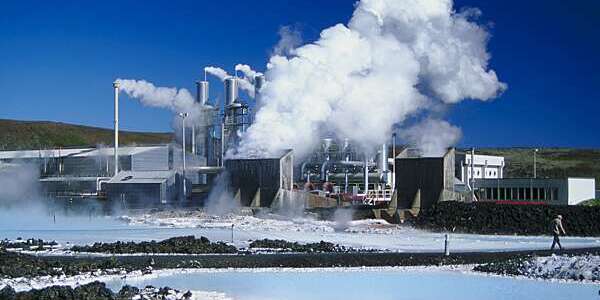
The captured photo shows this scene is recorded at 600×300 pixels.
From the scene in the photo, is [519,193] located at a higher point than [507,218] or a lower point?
higher

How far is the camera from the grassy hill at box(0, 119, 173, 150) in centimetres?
15888

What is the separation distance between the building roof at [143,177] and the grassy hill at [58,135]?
86.6 m

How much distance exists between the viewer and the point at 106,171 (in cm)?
7712

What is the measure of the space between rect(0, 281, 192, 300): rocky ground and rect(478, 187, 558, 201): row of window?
46.3 m

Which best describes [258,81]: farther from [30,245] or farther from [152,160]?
[30,245]

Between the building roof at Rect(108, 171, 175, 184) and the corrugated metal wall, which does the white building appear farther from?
the building roof at Rect(108, 171, 175, 184)

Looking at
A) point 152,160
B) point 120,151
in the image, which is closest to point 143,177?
point 152,160

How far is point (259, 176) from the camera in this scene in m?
57.2

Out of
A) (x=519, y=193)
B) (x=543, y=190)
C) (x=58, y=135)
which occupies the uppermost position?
(x=58, y=135)

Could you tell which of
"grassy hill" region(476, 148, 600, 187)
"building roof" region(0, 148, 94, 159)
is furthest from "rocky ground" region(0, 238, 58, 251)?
"grassy hill" region(476, 148, 600, 187)

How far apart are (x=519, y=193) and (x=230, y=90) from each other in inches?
994

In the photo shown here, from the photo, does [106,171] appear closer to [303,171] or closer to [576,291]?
[303,171]

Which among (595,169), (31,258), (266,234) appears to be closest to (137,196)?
(266,234)

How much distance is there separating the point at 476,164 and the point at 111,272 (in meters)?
60.2
